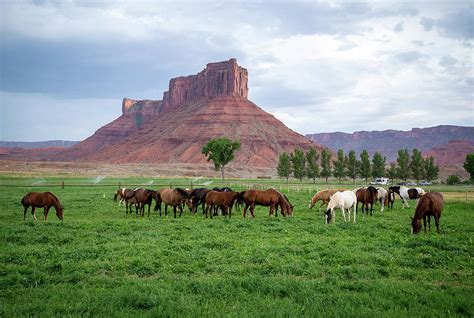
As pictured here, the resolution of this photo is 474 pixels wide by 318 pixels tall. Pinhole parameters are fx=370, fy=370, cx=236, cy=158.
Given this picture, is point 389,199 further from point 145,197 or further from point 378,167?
point 378,167

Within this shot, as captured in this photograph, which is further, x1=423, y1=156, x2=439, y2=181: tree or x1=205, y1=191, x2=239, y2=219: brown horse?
x1=423, y1=156, x2=439, y2=181: tree

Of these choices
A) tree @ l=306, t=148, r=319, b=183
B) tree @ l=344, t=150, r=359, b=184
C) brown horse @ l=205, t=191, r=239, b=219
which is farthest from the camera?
tree @ l=306, t=148, r=319, b=183

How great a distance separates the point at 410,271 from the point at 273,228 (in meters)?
7.41

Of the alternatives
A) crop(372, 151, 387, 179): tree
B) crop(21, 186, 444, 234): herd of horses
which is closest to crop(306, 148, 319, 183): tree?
crop(372, 151, 387, 179): tree

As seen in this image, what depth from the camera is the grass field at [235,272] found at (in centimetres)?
731

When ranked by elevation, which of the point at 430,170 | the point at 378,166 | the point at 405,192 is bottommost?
the point at 405,192

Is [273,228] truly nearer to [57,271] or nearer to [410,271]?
[410,271]

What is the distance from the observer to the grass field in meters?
7.31

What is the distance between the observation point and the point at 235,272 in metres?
9.97

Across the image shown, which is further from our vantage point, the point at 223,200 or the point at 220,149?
the point at 220,149

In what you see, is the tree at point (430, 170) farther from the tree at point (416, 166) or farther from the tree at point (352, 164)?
the tree at point (352, 164)

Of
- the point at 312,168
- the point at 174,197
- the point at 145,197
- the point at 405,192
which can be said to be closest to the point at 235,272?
the point at 174,197

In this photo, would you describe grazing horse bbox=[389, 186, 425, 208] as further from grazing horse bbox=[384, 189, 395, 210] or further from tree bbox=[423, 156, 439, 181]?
tree bbox=[423, 156, 439, 181]

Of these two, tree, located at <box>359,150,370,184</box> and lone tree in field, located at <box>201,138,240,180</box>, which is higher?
lone tree in field, located at <box>201,138,240,180</box>
